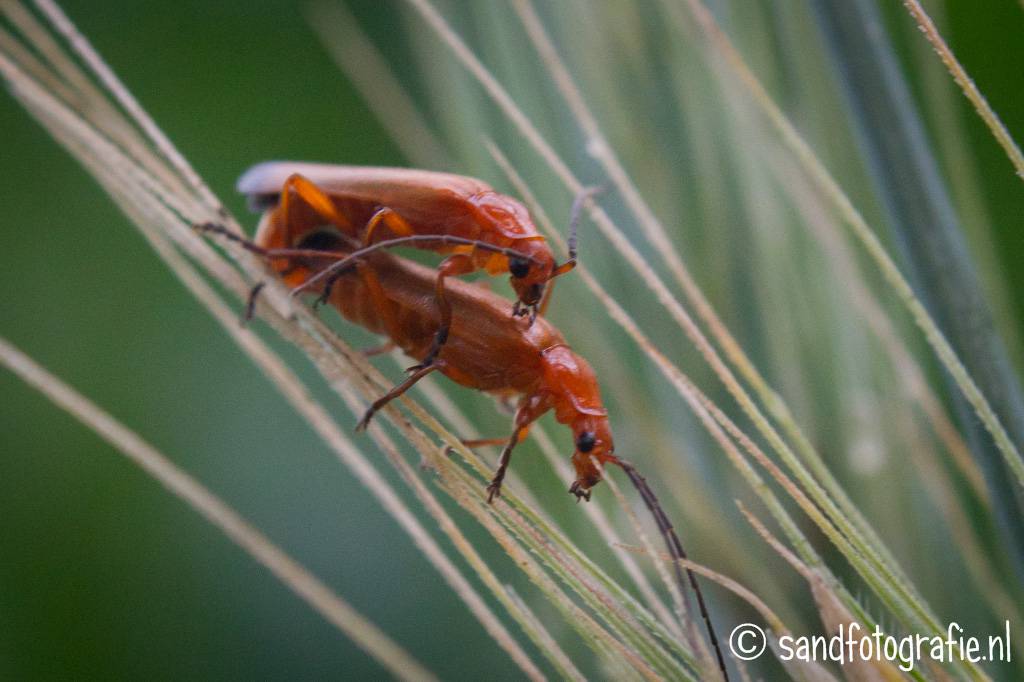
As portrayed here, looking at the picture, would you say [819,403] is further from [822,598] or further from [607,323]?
[822,598]

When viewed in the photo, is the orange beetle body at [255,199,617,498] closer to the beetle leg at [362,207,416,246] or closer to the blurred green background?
the beetle leg at [362,207,416,246]

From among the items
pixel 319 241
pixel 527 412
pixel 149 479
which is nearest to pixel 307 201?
pixel 319 241

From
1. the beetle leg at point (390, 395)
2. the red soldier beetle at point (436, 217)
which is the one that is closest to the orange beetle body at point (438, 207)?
the red soldier beetle at point (436, 217)

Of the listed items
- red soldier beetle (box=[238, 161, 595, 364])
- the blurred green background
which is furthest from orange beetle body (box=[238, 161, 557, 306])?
the blurred green background

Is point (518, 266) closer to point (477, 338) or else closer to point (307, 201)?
point (477, 338)

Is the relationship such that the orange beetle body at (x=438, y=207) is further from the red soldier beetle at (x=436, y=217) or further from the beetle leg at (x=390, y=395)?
the beetle leg at (x=390, y=395)

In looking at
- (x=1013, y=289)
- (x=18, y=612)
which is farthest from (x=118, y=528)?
(x=1013, y=289)
